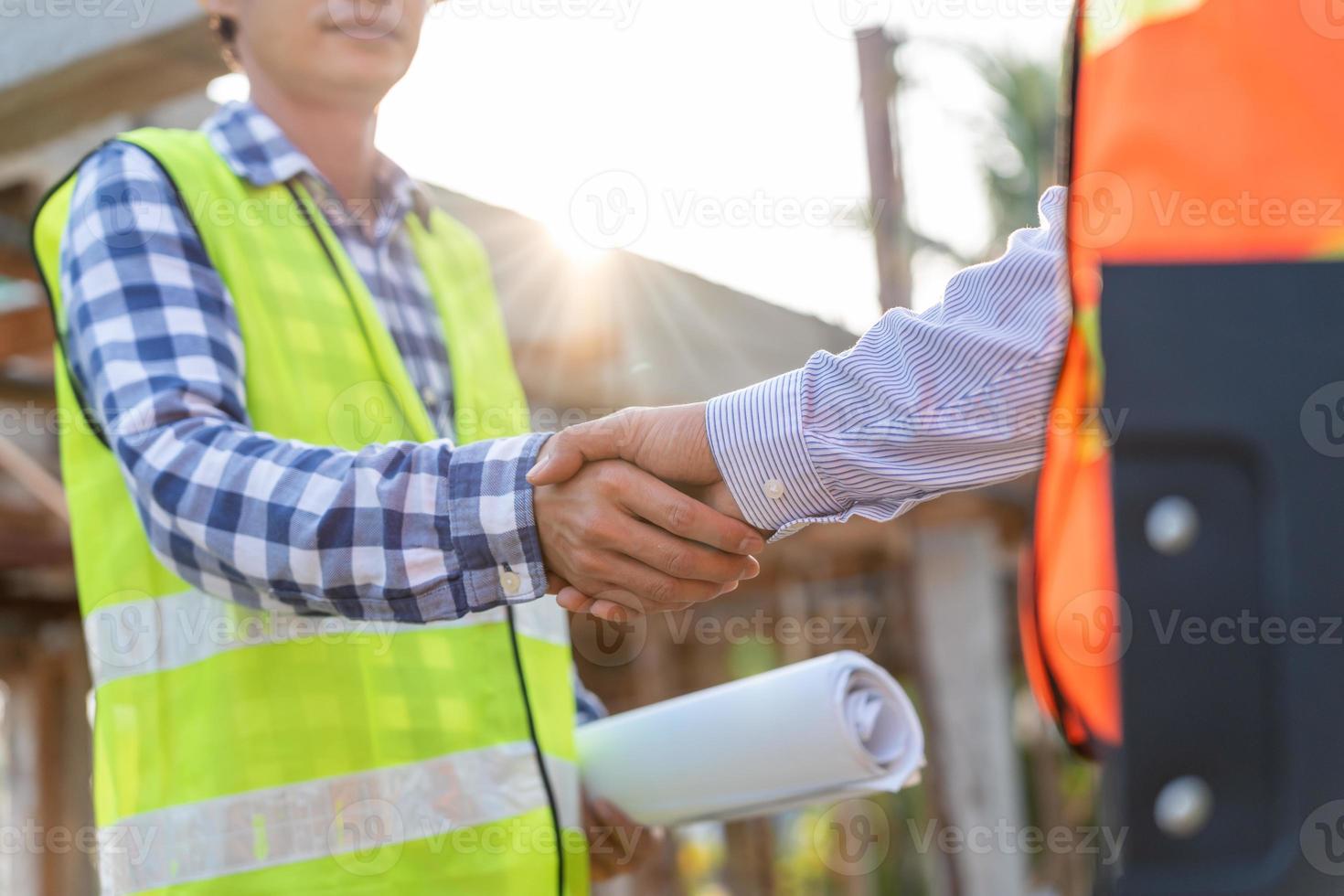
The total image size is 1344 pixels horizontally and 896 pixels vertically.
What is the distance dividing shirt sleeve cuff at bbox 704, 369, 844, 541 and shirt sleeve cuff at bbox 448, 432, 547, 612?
0.22 meters

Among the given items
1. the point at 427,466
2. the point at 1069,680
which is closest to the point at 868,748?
the point at 427,466

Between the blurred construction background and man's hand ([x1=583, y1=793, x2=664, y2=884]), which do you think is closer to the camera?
man's hand ([x1=583, y1=793, x2=664, y2=884])

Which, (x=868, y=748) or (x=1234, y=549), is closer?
(x=1234, y=549)

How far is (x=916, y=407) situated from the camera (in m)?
1.07

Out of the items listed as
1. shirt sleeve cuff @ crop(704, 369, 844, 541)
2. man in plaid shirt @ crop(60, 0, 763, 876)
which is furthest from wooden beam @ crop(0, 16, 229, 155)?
shirt sleeve cuff @ crop(704, 369, 844, 541)

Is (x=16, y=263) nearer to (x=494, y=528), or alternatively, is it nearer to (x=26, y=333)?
(x=26, y=333)

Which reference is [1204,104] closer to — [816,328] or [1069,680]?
[1069,680]

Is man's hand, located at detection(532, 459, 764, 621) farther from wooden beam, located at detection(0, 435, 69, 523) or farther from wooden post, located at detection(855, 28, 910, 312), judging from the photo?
wooden beam, located at detection(0, 435, 69, 523)

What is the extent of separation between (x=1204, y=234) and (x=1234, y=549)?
0.15m

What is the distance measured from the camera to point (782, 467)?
4.03 ft

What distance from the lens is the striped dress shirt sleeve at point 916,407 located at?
0.97m

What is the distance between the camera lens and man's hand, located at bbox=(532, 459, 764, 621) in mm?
1335

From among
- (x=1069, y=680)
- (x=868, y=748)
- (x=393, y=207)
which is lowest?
(x=868, y=748)

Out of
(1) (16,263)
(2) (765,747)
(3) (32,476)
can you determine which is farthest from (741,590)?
(2) (765,747)
